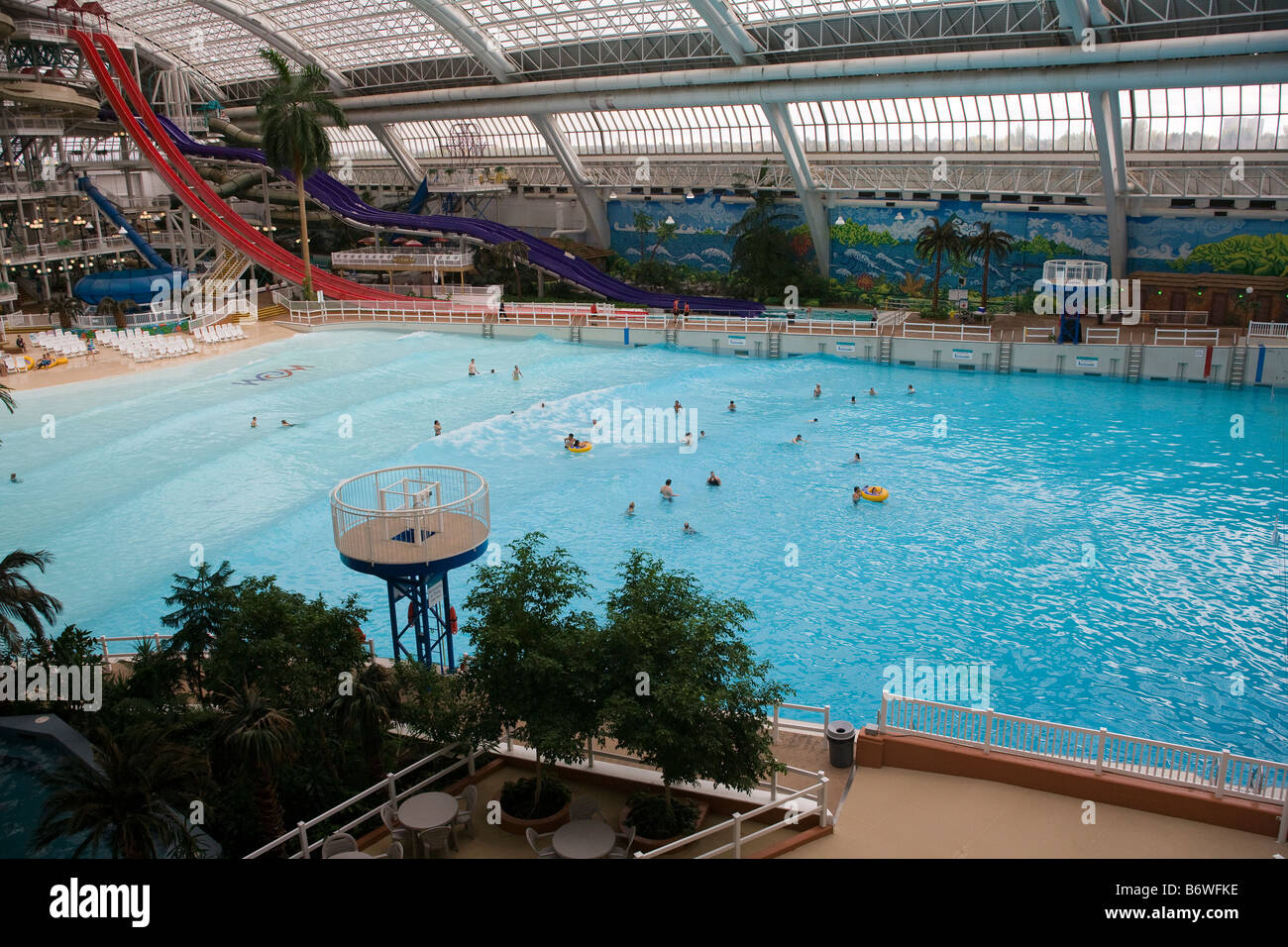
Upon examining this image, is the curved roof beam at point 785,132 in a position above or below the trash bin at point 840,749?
above

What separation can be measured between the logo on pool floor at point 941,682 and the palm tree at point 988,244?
2950 centimetres

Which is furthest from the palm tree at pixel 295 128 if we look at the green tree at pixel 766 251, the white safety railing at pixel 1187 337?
the white safety railing at pixel 1187 337

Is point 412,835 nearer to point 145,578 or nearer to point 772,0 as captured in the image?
point 145,578

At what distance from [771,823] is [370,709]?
4724 mm

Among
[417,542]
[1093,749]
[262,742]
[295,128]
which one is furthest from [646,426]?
[295,128]

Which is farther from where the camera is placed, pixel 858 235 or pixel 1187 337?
pixel 858 235

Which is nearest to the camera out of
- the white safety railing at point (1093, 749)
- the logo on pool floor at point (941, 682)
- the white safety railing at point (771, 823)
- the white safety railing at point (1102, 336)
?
the white safety railing at point (771, 823)

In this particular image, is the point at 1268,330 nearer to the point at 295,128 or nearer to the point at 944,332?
the point at 944,332

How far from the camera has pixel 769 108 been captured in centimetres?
4334

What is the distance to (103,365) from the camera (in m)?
38.0

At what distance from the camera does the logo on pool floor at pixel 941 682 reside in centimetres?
1648

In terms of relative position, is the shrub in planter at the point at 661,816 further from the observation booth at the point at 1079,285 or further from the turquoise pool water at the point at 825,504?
the observation booth at the point at 1079,285

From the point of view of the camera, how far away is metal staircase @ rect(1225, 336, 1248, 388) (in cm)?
3422
